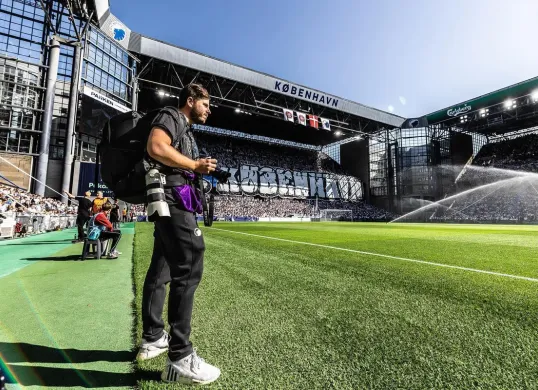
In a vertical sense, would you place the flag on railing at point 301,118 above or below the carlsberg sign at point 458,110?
below

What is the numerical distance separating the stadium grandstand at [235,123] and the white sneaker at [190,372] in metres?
1.33

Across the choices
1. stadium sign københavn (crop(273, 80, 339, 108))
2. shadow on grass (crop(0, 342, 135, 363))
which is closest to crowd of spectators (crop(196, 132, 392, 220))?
stadium sign københavn (crop(273, 80, 339, 108))

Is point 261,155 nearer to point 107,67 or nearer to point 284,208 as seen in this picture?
point 284,208

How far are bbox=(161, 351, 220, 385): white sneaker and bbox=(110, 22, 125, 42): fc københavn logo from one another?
115 feet

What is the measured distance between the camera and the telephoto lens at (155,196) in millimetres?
1799

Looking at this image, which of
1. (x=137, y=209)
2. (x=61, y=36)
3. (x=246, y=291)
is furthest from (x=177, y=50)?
(x=246, y=291)

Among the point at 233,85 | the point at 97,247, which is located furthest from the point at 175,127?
the point at 233,85

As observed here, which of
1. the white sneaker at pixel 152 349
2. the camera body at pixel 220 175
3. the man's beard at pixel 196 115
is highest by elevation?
the man's beard at pixel 196 115

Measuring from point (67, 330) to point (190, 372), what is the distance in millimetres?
1650

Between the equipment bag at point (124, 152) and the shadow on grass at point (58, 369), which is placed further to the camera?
the equipment bag at point (124, 152)

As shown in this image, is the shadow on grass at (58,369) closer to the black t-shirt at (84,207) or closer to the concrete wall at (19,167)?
the black t-shirt at (84,207)

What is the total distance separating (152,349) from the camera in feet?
7.22

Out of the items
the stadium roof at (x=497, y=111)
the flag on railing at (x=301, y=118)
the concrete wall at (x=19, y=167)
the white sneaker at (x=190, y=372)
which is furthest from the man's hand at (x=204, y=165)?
the stadium roof at (x=497, y=111)

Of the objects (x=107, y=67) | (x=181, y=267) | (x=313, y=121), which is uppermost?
(x=107, y=67)
